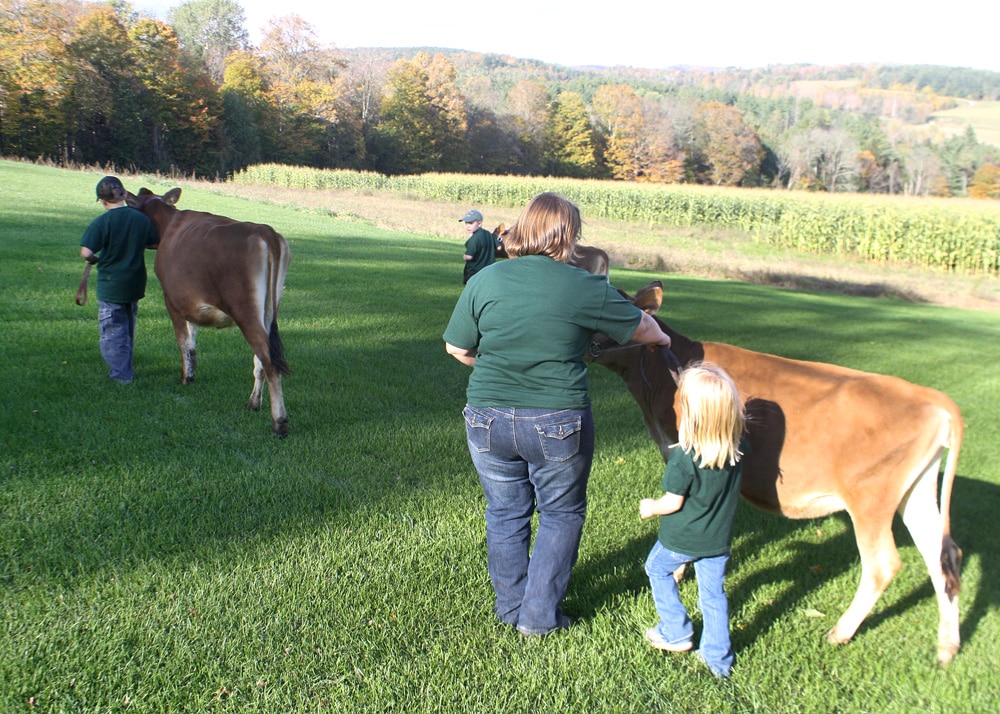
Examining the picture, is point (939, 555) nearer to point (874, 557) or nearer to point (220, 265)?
point (874, 557)

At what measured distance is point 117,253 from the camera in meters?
7.68

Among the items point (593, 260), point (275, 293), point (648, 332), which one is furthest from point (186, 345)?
point (648, 332)

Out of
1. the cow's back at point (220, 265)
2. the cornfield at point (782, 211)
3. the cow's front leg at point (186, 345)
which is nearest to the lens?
the cow's back at point (220, 265)

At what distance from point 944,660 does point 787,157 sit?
3413 inches

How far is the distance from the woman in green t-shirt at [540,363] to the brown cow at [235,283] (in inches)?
145

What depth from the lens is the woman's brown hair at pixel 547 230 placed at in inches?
142

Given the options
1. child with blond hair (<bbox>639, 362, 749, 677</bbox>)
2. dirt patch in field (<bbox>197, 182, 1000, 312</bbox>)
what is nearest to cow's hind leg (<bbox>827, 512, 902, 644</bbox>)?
child with blond hair (<bbox>639, 362, 749, 677</bbox>)

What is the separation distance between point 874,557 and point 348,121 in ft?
260

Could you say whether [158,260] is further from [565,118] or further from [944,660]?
[565,118]

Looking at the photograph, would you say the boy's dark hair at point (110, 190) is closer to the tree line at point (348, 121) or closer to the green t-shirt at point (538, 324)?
the green t-shirt at point (538, 324)

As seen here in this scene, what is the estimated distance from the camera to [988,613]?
4.79 m

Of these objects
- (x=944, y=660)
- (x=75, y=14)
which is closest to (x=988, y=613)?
(x=944, y=660)

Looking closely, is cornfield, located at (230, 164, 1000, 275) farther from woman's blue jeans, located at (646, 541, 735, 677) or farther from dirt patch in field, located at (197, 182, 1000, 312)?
woman's blue jeans, located at (646, 541, 735, 677)

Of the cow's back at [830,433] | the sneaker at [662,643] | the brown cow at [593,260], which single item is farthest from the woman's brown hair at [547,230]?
the brown cow at [593,260]
